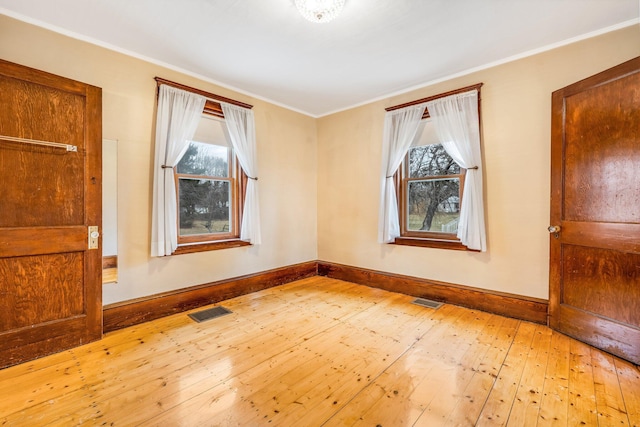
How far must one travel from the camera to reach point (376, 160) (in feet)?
13.5

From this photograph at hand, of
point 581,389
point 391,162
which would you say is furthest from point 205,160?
point 581,389

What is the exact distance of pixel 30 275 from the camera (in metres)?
2.23

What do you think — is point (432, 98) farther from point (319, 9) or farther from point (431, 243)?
point (319, 9)

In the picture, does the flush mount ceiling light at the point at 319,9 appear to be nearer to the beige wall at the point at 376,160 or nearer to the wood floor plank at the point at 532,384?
the beige wall at the point at 376,160

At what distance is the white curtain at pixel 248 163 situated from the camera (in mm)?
3709

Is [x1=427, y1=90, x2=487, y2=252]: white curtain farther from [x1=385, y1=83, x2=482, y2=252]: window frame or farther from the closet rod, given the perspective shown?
the closet rod

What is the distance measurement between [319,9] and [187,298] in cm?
306

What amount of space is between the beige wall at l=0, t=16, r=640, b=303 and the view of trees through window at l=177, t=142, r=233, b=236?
1.21 feet

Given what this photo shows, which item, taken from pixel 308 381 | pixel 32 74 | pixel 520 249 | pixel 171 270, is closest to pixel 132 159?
pixel 32 74

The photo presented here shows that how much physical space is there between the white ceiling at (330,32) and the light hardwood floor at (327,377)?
8.87ft

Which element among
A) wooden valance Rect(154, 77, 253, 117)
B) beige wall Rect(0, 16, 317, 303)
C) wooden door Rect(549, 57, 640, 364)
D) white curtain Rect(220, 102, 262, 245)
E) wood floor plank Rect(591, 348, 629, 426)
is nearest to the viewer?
wood floor plank Rect(591, 348, 629, 426)

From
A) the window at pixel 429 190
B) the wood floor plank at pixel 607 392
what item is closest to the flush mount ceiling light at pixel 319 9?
the window at pixel 429 190

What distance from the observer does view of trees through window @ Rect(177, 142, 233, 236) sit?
3404mm

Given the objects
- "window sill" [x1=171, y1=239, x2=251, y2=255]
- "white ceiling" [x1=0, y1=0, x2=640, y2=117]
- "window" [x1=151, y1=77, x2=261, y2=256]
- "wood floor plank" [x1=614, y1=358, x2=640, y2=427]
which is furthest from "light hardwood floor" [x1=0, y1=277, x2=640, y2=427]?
"white ceiling" [x1=0, y1=0, x2=640, y2=117]
